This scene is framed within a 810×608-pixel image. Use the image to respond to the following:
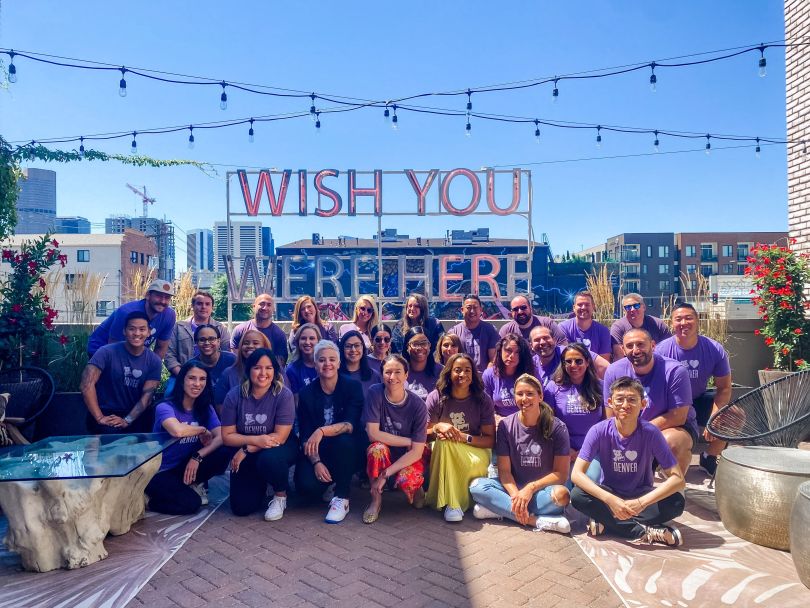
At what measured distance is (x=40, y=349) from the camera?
600 centimetres

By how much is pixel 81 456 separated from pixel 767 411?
4.61m

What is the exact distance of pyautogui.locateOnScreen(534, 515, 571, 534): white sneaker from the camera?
3579mm

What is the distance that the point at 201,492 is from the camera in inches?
165

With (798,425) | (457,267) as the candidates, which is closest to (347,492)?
(798,425)

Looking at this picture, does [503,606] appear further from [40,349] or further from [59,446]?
[40,349]

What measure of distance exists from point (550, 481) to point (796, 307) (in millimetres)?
4673

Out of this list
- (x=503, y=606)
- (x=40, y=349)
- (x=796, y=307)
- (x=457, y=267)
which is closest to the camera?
(x=503, y=606)

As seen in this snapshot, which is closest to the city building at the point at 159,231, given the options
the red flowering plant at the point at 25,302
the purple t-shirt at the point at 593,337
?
the red flowering plant at the point at 25,302

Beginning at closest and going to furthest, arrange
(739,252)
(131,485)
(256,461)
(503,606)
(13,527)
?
(503,606) → (13,527) → (131,485) → (256,461) → (739,252)

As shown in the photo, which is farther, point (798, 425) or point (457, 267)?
point (457, 267)

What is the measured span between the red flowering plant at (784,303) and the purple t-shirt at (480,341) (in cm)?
368

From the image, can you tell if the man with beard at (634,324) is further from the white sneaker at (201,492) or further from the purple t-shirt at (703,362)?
the white sneaker at (201,492)

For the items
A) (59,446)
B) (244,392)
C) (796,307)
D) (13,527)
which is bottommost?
(13,527)

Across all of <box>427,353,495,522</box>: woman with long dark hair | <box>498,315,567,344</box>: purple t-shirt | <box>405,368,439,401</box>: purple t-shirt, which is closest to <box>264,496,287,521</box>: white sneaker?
<box>427,353,495,522</box>: woman with long dark hair
